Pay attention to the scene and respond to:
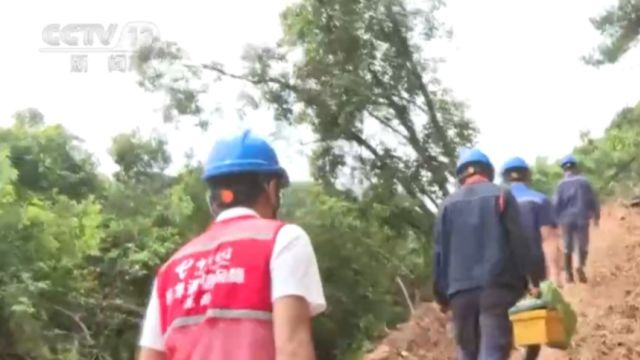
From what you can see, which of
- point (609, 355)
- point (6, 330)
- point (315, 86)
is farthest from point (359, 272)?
point (609, 355)

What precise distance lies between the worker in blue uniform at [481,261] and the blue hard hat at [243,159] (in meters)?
3.07

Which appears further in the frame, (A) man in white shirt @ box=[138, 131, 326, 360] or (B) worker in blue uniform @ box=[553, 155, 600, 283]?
(B) worker in blue uniform @ box=[553, 155, 600, 283]

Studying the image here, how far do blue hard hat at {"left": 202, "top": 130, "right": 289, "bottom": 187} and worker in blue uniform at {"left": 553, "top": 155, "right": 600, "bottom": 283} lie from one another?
34.1 ft

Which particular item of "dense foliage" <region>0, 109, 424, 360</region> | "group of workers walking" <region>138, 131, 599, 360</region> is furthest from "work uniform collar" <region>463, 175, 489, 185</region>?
"dense foliage" <region>0, 109, 424, 360</region>

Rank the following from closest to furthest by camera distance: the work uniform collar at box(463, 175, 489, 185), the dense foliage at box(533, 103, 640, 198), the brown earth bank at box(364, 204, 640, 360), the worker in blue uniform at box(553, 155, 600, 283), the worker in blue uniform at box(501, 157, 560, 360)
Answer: the work uniform collar at box(463, 175, 489, 185), the worker in blue uniform at box(501, 157, 560, 360), the brown earth bank at box(364, 204, 640, 360), the worker in blue uniform at box(553, 155, 600, 283), the dense foliage at box(533, 103, 640, 198)

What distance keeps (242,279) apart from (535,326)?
411 cm

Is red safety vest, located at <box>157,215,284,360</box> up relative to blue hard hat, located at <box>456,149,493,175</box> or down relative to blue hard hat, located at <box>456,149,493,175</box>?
down

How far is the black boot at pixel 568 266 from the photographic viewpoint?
47.0 ft

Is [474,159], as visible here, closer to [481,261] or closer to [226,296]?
[481,261]

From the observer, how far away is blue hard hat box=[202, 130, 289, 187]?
3.12m

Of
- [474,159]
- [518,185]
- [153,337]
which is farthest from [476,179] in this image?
[518,185]

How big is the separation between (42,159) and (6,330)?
972 cm

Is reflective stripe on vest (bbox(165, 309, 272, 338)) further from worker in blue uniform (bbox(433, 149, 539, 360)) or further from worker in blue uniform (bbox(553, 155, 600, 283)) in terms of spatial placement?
worker in blue uniform (bbox(553, 155, 600, 283))

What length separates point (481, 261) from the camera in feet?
20.0
